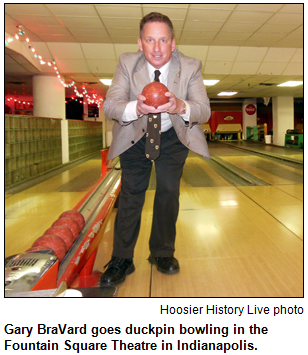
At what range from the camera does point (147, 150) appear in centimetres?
145

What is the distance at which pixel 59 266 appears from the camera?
1.37 m

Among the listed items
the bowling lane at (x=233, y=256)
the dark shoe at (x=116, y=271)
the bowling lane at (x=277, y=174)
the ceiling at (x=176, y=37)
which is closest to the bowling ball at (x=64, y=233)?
the dark shoe at (x=116, y=271)

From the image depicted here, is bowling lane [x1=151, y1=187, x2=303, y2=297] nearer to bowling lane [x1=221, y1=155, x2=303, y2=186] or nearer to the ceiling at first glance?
bowling lane [x1=221, y1=155, x2=303, y2=186]

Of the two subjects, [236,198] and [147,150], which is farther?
[236,198]

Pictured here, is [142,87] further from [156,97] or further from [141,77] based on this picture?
[156,97]

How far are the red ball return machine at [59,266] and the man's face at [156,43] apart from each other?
3.03 ft

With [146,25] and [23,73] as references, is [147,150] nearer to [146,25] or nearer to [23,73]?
[146,25]

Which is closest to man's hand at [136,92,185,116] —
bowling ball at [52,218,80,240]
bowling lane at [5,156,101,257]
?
bowling ball at [52,218,80,240]

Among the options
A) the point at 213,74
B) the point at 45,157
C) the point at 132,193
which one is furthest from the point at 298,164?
the point at 132,193

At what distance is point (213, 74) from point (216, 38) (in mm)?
2047

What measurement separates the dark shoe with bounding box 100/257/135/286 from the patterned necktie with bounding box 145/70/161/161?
558mm
